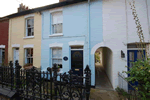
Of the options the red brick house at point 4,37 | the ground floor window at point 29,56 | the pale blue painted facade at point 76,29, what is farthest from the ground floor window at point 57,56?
the red brick house at point 4,37

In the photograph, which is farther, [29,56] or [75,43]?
[29,56]

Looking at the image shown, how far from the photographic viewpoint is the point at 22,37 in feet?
27.0

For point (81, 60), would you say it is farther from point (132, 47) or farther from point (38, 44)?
point (38, 44)

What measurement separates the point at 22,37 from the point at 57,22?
3.83m

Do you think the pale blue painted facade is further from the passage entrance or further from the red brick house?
the red brick house

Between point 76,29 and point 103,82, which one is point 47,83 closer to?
point 76,29

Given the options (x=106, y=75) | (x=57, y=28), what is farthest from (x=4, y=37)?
(x=106, y=75)

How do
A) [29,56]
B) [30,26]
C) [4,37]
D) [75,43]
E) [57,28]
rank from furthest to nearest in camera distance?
[4,37] → [30,26] → [29,56] → [57,28] → [75,43]

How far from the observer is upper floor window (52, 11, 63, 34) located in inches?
274

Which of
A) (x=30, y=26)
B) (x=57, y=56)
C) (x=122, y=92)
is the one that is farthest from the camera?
(x=30, y=26)

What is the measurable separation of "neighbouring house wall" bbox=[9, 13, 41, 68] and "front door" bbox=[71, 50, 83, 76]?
2982 millimetres

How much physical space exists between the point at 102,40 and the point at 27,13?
696 cm

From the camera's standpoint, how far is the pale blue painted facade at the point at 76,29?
233 inches

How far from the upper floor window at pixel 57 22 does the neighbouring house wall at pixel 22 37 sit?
134cm
